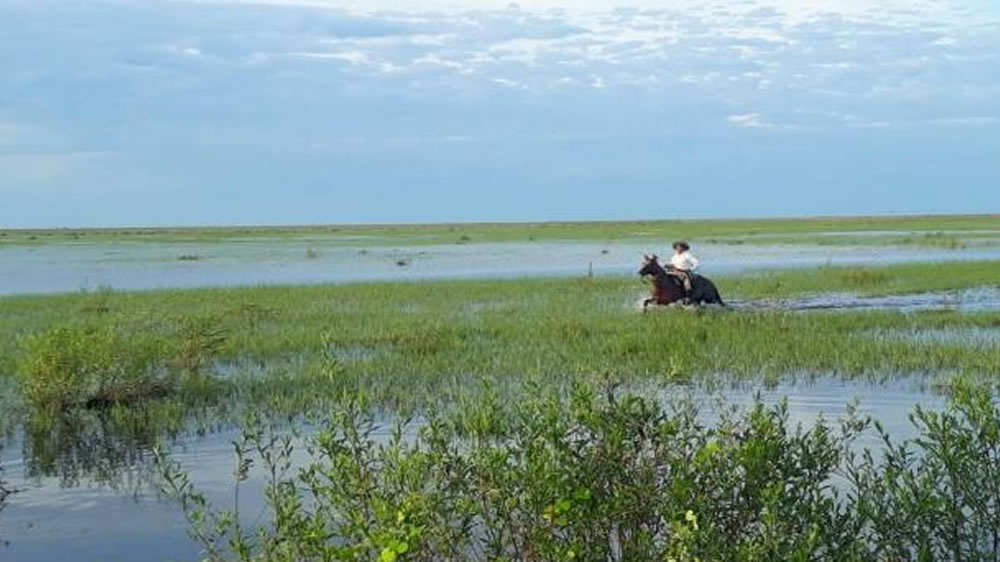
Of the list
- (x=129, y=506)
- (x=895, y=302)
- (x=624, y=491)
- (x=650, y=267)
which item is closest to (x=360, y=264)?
(x=895, y=302)

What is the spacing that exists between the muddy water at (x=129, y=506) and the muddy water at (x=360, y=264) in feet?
74.8

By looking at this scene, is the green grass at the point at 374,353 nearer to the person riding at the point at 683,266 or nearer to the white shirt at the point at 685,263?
the person riding at the point at 683,266

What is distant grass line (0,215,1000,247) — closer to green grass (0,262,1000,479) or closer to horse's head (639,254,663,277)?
horse's head (639,254,663,277)

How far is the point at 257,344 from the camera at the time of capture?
17.7 m

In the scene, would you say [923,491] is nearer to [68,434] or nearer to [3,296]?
[68,434]

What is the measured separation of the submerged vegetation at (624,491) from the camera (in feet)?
14.7

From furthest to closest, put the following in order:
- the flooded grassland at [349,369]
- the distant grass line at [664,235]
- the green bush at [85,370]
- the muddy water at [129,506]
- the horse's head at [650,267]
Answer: the distant grass line at [664,235] < the horse's head at [650,267] < the green bush at [85,370] < the flooded grassland at [349,369] < the muddy water at [129,506]

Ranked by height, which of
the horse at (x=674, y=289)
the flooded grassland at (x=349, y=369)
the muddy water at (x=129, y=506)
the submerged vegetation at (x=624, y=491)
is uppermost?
the submerged vegetation at (x=624, y=491)

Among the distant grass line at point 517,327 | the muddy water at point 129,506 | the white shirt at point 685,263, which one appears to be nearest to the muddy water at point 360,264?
the distant grass line at point 517,327

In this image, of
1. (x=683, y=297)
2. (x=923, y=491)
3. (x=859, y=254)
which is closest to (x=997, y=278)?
(x=683, y=297)

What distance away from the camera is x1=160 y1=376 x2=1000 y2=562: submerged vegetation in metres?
4.47

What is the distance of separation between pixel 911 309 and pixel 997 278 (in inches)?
342

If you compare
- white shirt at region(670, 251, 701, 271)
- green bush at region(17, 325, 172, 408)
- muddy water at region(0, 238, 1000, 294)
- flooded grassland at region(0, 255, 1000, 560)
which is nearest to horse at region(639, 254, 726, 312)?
white shirt at region(670, 251, 701, 271)

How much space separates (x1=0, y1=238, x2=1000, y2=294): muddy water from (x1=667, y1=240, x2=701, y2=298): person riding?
12.6 meters
